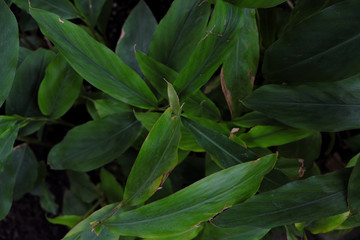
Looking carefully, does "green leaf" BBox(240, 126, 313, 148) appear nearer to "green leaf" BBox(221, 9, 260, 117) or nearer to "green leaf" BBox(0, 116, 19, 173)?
"green leaf" BBox(221, 9, 260, 117)

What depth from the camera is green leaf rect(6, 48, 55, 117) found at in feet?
1.96

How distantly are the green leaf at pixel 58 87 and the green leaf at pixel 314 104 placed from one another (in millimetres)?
306

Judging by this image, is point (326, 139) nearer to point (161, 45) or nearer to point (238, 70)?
point (238, 70)

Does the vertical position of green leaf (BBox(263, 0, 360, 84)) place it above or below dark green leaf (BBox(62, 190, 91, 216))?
above

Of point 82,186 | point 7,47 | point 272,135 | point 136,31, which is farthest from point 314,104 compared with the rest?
point 82,186

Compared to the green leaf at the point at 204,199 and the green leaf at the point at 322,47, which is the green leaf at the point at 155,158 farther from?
the green leaf at the point at 322,47

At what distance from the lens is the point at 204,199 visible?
39 centimetres

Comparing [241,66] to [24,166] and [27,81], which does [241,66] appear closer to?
[27,81]

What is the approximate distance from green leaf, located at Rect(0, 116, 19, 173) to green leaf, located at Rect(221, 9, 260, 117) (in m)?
0.34

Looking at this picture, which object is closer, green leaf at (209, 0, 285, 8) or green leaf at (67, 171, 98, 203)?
green leaf at (209, 0, 285, 8)

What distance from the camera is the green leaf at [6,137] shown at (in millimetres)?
503

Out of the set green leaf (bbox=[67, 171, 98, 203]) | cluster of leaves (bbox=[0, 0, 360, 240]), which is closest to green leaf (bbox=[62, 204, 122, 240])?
cluster of leaves (bbox=[0, 0, 360, 240])

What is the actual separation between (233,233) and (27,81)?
17.6 inches

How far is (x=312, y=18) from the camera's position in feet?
1.46
